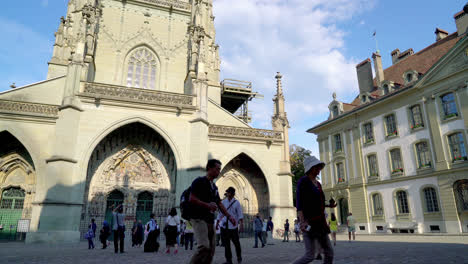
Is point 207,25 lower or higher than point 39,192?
higher

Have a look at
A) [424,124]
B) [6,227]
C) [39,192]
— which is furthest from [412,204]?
[6,227]

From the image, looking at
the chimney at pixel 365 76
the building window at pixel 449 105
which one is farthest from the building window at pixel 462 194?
the chimney at pixel 365 76

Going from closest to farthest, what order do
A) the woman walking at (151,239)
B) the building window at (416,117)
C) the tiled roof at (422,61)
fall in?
the woman walking at (151,239), the building window at (416,117), the tiled roof at (422,61)

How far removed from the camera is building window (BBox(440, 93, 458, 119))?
21234 mm

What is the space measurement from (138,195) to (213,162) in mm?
16468

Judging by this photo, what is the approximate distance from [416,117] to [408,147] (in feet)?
7.86

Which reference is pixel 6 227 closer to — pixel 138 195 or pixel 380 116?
pixel 138 195

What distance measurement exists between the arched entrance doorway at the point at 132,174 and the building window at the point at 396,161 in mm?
17405

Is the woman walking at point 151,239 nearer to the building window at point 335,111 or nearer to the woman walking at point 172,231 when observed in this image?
the woman walking at point 172,231

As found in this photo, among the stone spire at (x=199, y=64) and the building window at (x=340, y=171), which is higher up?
the stone spire at (x=199, y=64)

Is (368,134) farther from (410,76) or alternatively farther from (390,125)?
(410,76)

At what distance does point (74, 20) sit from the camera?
23.4 meters

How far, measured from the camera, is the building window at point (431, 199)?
21423 millimetres

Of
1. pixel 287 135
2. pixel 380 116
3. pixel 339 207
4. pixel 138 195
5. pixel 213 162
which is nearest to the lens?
pixel 213 162
